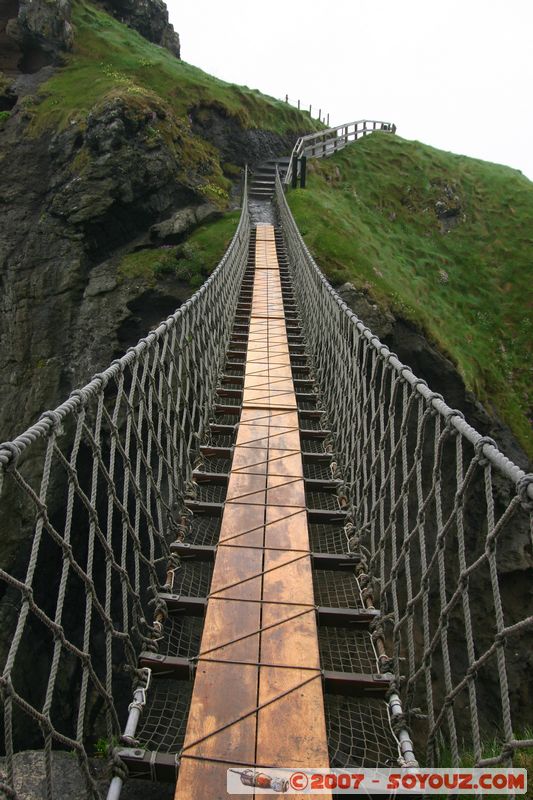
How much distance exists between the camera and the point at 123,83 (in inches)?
640

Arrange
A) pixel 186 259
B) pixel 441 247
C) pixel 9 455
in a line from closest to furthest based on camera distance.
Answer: pixel 9 455
pixel 186 259
pixel 441 247

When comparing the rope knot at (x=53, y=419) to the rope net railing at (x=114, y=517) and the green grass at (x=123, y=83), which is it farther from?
the green grass at (x=123, y=83)

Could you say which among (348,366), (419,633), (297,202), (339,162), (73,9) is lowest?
(419,633)

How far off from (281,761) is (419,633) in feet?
22.1

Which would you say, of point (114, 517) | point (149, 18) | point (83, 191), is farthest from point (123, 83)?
point (114, 517)

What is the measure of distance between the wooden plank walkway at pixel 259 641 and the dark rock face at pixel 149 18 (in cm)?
2886

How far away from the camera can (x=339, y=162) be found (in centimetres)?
2305

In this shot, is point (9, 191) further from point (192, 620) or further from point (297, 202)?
point (192, 620)

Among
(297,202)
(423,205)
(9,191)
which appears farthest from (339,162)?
(9,191)

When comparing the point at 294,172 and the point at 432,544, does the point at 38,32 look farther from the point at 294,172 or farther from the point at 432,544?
the point at 432,544

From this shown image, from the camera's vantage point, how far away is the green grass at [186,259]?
11586 millimetres

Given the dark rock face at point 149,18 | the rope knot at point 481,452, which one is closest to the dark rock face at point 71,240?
the rope knot at point 481,452

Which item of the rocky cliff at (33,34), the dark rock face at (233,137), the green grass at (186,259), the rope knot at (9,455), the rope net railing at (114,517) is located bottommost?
the rope net railing at (114,517)

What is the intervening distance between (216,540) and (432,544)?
6.77 meters
